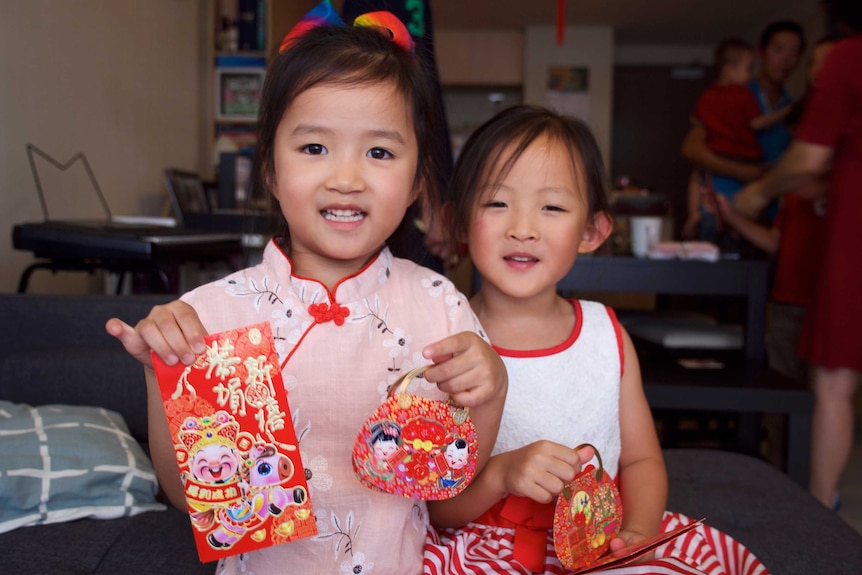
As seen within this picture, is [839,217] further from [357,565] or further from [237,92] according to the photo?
[237,92]

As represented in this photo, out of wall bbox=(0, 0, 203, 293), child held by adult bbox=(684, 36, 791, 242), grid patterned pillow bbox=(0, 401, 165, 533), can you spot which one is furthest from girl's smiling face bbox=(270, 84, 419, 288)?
child held by adult bbox=(684, 36, 791, 242)

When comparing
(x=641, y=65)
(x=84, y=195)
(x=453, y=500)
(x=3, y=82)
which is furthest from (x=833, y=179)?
(x=641, y=65)

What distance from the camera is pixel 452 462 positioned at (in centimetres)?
72

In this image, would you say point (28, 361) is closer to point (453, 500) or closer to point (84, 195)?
point (453, 500)

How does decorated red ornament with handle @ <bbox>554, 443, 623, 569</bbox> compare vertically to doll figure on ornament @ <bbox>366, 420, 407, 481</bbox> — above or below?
below

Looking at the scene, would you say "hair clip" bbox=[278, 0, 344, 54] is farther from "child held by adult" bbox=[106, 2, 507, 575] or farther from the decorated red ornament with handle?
the decorated red ornament with handle

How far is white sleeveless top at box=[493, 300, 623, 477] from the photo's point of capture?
102 cm

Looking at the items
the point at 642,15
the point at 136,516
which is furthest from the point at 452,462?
the point at 642,15

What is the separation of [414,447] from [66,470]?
0.74 m

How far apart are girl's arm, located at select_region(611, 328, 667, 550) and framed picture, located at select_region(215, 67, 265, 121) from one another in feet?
11.3

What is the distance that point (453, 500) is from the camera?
3.05ft

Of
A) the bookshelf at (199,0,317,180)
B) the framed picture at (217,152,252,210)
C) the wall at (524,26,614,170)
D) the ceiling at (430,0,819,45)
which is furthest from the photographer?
the wall at (524,26,614,170)

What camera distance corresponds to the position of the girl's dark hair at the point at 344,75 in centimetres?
84

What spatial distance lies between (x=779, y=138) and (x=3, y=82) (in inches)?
115
